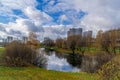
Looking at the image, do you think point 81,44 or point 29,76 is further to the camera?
point 81,44

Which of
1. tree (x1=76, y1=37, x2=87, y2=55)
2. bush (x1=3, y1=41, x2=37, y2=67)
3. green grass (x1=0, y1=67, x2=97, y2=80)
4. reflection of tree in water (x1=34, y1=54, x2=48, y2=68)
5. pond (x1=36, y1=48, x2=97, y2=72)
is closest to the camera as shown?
green grass (x1=0, y1=67, x2=97, y2=80)

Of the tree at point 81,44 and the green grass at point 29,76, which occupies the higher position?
the tree at point 81,44

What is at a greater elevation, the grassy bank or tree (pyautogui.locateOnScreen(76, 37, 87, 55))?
tree (pyautogui.locateOnScreen(76, 37, 87, 55))

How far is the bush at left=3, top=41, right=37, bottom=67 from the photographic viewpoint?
30.0 m

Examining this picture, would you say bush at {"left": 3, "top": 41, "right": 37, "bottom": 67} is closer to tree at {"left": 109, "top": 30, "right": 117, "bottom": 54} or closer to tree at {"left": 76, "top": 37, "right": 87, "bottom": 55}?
tree at {"left": 109, "top": 30, "right": 117, "bottom": 54}

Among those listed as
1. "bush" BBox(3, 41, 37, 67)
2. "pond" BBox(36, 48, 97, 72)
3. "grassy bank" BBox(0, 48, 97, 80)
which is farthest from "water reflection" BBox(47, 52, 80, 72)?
"grassy bank" BBox(0, 48, 97, 80)

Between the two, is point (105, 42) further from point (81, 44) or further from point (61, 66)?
point (61, 66)

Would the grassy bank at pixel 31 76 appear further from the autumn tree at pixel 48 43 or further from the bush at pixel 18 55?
the autumn tree at pixel 48 43

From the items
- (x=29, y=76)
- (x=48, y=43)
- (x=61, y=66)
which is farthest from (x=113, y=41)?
(x=48, y=43)

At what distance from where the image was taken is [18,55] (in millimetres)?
32625

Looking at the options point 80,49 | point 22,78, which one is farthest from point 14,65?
point 80,49

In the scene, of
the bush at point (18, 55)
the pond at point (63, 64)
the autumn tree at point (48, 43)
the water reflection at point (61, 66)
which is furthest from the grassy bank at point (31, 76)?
the autumn tree at point (48, 43)

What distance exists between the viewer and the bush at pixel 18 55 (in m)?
30.0

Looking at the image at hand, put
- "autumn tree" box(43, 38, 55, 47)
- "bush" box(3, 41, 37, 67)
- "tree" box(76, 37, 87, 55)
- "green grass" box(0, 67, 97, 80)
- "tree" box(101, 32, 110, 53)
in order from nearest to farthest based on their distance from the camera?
"green grass" box(0, 67, 97, 80)
"bush" box(3, 41, 37, 67)
"tree" box(101, 32, 110, 53)
"tree" box(76, 37, 87, 55)
"autumn tree" box(43, 38, 55, 47)
